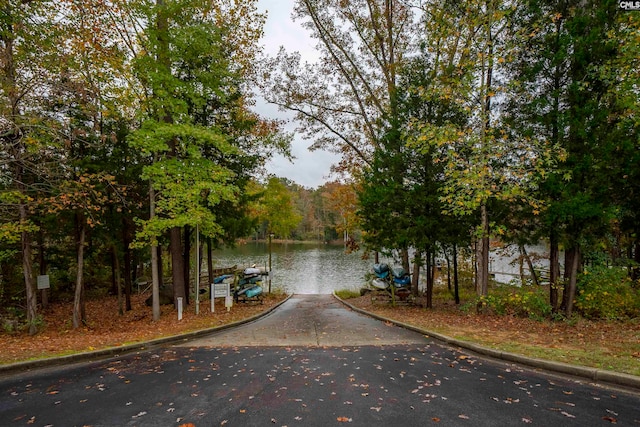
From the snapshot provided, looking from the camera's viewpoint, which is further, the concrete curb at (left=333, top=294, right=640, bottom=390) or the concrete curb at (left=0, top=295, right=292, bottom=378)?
the concrete curb at (left=0, top=295, right=292, bottom=378)

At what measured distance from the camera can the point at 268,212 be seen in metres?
20.8

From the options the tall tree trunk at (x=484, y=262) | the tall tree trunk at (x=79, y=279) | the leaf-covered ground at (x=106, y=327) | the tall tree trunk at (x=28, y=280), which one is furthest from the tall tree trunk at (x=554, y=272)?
the tall tree trunk at (x=28, y=280)

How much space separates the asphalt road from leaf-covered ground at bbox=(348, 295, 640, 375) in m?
0.79

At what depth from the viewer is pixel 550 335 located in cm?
740

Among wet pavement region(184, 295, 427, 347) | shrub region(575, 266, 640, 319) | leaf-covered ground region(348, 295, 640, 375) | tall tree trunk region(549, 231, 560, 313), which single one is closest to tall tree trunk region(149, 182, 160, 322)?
wet pavement region(184, 295, 427, 347)

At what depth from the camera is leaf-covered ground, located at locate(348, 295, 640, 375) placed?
5.52 meters

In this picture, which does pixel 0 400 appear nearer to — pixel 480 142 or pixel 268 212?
pixel 480 142

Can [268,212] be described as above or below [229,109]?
below

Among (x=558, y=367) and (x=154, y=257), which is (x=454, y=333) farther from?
(x=154, y=257)

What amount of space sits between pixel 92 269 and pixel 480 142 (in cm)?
1942

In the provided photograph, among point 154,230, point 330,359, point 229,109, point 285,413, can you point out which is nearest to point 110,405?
point 285,413

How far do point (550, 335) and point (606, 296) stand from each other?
9.92 feet

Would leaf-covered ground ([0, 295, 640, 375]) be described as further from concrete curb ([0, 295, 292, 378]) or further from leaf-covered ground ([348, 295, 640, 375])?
concrete curb ([0, 295, 292, 378])

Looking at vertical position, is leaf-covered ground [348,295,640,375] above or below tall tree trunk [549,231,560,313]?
below
